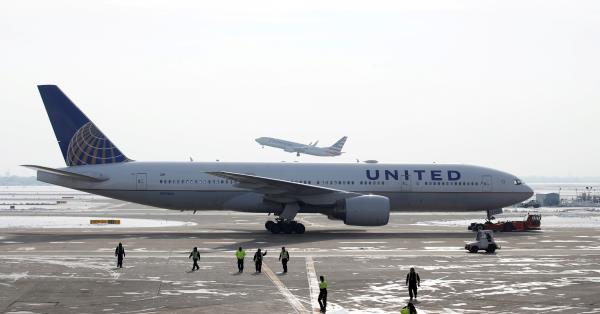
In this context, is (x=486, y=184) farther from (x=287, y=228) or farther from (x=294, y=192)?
(x=287, y=228)

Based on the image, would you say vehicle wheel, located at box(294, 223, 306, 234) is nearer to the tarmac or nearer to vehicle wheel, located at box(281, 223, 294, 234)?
vehicle wheel, located at box(281, 223, 294, 234)

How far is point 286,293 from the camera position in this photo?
23.5 m

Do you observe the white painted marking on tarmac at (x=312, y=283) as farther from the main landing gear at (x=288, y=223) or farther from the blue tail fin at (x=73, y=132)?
the blue tail fin at (x=73, y=132)

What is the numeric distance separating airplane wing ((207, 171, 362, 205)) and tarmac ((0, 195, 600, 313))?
7.55 feet

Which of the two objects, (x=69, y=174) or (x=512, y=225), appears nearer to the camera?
(x=69, y=174)

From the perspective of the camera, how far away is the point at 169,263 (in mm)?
30688

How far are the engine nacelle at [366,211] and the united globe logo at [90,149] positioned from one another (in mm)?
15228

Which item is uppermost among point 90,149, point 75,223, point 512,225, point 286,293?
point 90,149

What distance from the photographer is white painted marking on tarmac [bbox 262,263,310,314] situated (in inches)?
821

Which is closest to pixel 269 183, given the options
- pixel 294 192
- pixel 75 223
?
pixel 294 192

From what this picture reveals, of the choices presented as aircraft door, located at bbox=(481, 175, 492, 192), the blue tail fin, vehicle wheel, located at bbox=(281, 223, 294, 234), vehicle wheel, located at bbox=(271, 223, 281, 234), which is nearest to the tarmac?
vehicle wheel, located at bbox=(271, 223, 281, 234)

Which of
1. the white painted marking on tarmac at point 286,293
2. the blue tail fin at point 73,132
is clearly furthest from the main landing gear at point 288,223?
the white painted marking on tarmac at point 286,293

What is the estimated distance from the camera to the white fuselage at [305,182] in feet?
152

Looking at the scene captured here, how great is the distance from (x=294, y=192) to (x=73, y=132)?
14.3m
